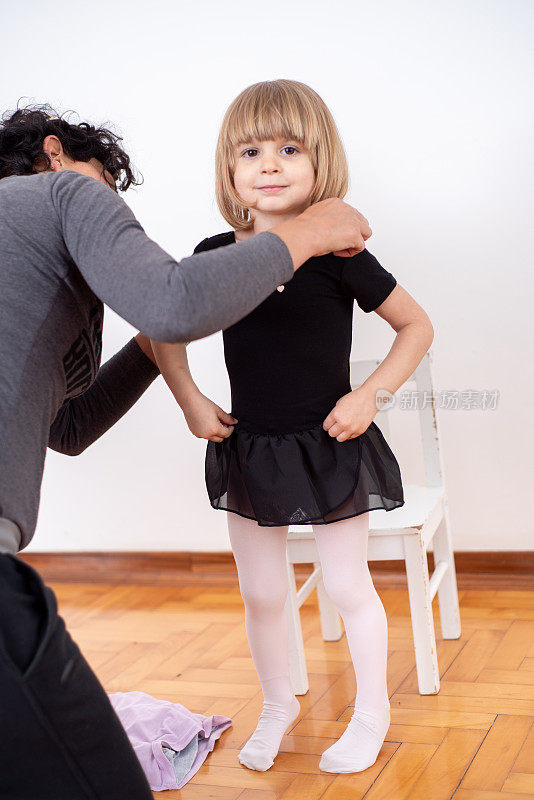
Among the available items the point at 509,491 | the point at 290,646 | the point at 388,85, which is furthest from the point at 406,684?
the point at 388,85

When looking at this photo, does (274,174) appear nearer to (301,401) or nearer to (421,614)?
(301,401)

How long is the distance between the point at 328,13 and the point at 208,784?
1756 millimetres

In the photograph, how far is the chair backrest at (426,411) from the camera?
1.81 metres

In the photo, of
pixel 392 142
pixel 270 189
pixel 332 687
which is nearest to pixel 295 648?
pixel 332 687

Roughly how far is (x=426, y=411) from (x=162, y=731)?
0.85 m

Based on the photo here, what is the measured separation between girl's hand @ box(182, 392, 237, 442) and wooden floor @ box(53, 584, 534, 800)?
569mm

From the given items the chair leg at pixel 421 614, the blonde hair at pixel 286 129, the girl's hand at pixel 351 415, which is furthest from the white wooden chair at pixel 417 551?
the blonde hair at pixel 286 129

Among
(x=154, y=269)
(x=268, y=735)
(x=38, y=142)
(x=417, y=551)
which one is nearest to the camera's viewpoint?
(x=154, y=269)

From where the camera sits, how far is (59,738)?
2.61ft

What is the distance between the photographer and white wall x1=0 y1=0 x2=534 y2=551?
1.99 metres

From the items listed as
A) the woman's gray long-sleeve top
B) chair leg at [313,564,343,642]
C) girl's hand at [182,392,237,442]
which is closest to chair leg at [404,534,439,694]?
chair leg at [313,564,343,642]

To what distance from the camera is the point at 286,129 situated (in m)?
1.28

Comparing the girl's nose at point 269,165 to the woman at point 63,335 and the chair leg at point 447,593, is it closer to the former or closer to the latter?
the woman at point 63,335

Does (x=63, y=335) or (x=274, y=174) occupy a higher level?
(x=274, y=174)
